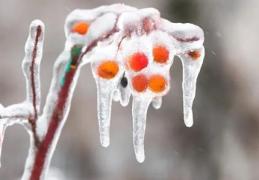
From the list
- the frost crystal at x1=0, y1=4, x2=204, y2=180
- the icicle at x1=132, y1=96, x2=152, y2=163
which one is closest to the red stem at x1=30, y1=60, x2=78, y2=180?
the frost crystal at x1=0, y1=4, x2=204, y2=180

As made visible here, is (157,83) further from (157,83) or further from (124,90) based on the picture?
(124,90)

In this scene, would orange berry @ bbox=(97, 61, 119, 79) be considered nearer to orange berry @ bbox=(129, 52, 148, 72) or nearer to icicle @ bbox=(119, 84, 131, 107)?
orange berry @ bbox=(129, 52, 148, 72)

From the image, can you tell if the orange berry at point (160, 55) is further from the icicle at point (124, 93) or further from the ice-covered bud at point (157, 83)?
the icicle at point (124, 93)

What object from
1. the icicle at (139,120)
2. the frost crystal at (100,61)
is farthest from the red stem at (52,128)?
the icicle at (139,120)

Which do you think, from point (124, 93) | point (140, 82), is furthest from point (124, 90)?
point (140, 82)

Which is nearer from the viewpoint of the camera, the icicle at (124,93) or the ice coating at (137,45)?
the ice coating at (137,45)

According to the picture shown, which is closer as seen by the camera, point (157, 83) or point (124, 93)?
point (157, 83)

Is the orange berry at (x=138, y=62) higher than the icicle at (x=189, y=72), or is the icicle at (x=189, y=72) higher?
the orange berry at (x=138, y=62)

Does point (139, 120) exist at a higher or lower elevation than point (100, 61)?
lower

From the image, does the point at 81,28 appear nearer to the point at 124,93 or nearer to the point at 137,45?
the point at 137,45
